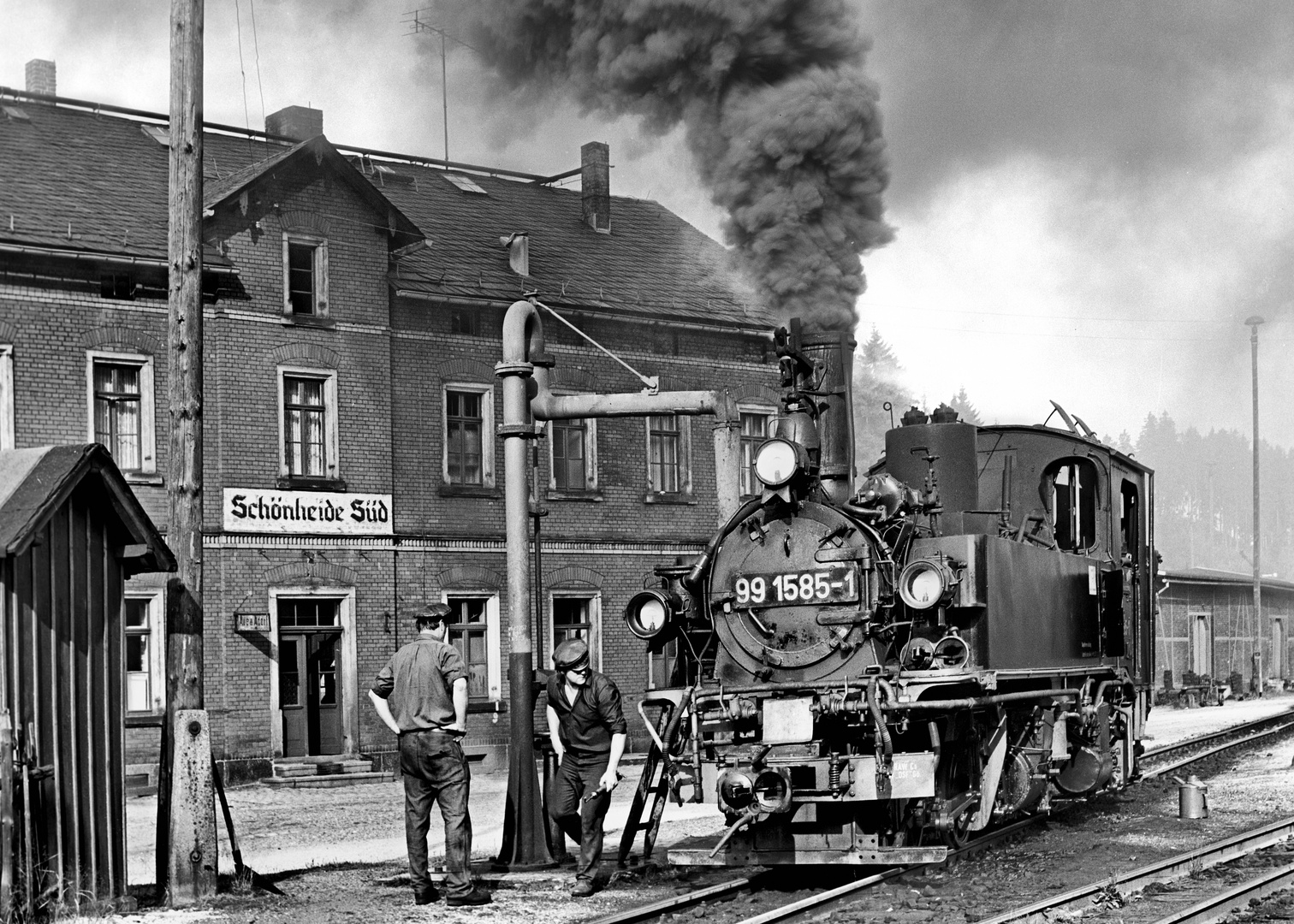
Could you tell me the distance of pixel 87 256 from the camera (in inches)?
811

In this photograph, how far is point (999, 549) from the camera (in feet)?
37.8

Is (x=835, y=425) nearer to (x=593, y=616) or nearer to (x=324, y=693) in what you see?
(x=324, y=693)

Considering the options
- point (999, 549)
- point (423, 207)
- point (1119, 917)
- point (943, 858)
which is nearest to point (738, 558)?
point (999, 549)

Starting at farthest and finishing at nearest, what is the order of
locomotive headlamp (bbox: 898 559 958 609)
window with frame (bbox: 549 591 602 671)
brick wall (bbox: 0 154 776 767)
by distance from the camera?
window with frame (bbox: 549 591 602 671) → brick wall (bbox: 0 154 776 767) → locomotive headlamp (bbox: 898 559 958 609)

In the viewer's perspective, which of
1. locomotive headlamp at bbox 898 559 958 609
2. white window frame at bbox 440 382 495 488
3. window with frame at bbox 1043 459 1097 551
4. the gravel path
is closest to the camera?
the gravel path

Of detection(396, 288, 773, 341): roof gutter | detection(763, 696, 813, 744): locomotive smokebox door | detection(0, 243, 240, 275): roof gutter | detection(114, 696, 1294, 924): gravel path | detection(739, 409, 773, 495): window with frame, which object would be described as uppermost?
detection(0, 243, 240, 275): roof gutter

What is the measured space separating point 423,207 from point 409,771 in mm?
18076

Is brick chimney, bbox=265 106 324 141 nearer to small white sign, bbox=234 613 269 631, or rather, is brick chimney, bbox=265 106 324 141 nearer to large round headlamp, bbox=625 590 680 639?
small white sign, bbox=234 613 269 631

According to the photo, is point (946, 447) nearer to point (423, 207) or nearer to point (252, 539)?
point (252, 539)

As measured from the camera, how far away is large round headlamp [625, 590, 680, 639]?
11.8 metres

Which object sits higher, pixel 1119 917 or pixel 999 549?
pixel 999 549

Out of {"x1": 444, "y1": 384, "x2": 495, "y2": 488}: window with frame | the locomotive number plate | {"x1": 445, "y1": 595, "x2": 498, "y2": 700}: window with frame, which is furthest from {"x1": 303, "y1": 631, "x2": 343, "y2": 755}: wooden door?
the locomotive number plate

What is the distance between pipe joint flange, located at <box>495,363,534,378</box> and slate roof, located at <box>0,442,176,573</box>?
3.16 meters

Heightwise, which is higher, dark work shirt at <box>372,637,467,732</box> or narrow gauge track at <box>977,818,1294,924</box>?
dark work shirt at <box>372,637,467,732</box>
